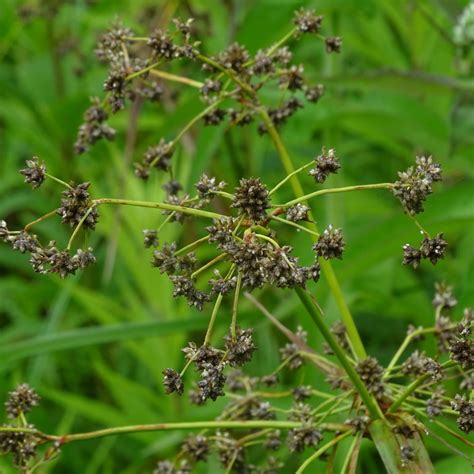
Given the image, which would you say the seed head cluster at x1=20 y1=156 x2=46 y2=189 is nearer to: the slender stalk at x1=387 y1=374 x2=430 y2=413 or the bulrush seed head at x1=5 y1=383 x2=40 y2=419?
the bulrush seed head at x1=5 y1=383 x2=40 y2=419

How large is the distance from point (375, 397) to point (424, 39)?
7.55 ft

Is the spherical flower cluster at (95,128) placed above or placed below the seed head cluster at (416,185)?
above

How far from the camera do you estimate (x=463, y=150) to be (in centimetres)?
234

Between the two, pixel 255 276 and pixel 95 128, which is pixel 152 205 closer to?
pixel 255 276

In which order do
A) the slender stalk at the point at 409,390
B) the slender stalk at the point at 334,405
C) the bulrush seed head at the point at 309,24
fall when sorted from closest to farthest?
the slender stalk at the point at 409,390, the slender stalk at the point at 334,405, the bulrush seed head at the point at 309,24

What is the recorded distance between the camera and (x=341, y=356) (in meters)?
1.15

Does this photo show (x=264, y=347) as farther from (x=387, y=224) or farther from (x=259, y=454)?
(x=387, y=224)

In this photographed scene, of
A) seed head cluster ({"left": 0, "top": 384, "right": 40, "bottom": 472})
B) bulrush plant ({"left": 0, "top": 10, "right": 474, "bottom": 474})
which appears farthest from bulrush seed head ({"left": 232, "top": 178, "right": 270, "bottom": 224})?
seed head cluster ({"left": 0, "top": 384, "right": 40, "bottom": 472})

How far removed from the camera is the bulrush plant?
40.7 inches

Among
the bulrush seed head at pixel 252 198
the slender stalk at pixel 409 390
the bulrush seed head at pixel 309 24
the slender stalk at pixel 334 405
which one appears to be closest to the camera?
the bulrush seed head at pixel 252 198

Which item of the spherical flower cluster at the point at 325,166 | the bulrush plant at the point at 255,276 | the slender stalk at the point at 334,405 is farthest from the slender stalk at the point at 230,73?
the slender stalk at the point at 334,405

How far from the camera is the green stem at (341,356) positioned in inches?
42.9

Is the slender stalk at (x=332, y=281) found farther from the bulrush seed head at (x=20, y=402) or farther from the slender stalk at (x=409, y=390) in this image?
the bulrush seed head at (x=20, y=402)

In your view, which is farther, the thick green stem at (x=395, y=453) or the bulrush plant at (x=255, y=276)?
the thick green stem at (x=395, y=453)
